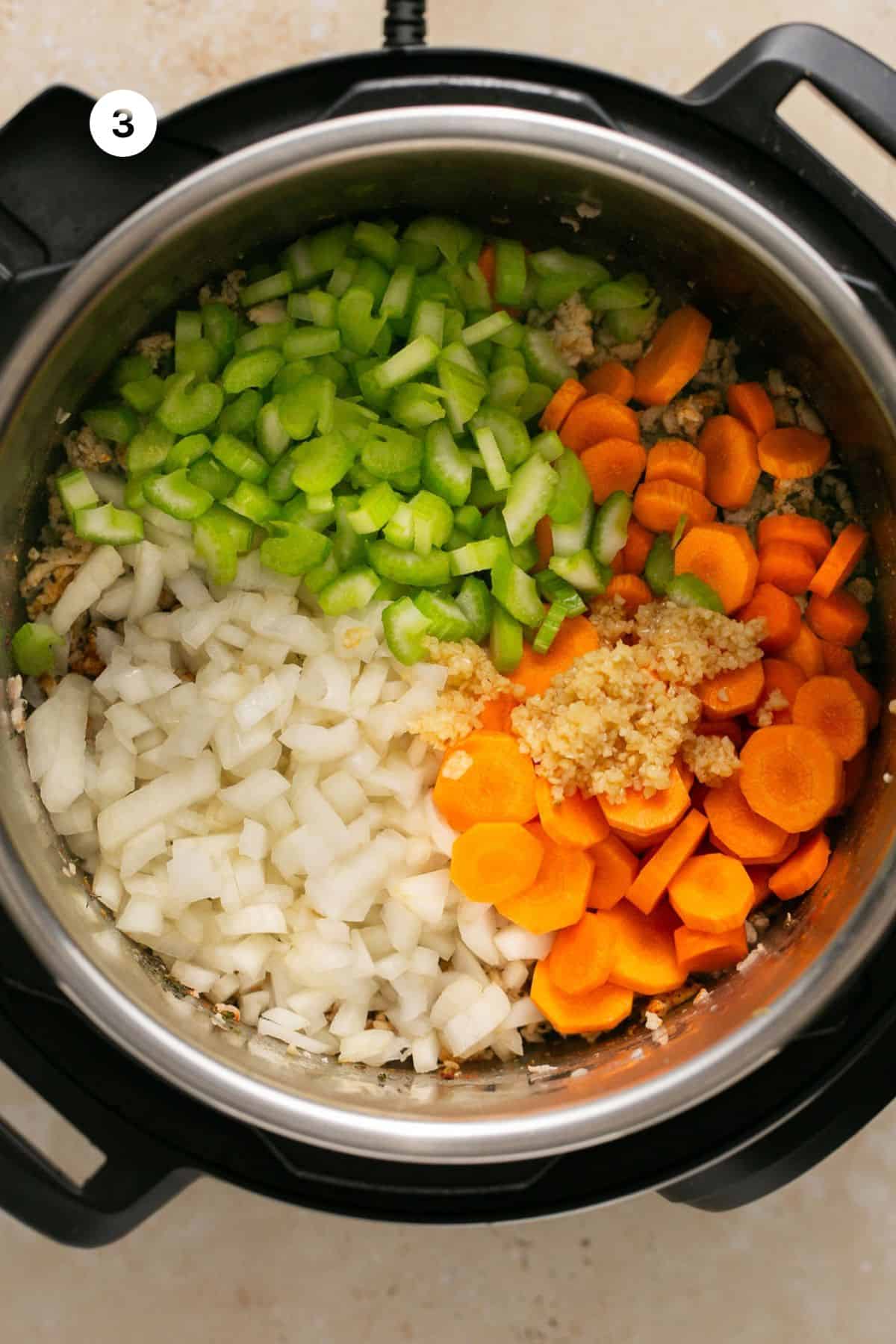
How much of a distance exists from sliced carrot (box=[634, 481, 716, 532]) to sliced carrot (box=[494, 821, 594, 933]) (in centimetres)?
40

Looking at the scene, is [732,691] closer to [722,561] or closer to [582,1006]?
[722,561]

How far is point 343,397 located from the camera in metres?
1.34

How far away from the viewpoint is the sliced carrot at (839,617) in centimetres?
133

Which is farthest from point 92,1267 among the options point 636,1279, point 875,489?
point 875,489

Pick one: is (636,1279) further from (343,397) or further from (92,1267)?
(343,397)

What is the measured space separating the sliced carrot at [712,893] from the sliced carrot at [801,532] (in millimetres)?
374

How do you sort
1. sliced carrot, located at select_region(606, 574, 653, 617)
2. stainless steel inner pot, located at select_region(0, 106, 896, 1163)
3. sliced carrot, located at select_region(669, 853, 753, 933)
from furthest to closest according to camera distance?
1. sliced carrot, located at select_region(606, 574, 653, 617)
2. sliced carrot, located at select_region(669, 853, 753, 933)
3. stainless steel inner pot, located at select_region(0, 106, 896, 1163)

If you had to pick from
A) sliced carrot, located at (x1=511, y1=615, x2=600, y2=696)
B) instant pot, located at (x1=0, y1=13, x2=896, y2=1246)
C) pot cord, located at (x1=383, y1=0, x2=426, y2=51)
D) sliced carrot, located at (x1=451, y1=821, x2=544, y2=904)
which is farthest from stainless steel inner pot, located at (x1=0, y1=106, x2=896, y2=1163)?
sliced carrot, located at (x1=511, y1=615, x2=600, y2=696)

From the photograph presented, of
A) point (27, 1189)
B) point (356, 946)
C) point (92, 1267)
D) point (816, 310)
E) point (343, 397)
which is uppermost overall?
point (816, 310)

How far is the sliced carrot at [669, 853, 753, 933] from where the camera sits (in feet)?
4.14

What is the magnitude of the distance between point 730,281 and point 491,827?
0.67 m

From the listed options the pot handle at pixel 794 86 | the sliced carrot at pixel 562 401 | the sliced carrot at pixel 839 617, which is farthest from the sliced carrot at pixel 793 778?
the pot handle at pixel 794 86

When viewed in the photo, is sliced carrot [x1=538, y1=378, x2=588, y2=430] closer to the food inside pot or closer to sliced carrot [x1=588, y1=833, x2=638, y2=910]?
the food inside pot

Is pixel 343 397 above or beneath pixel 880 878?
above
